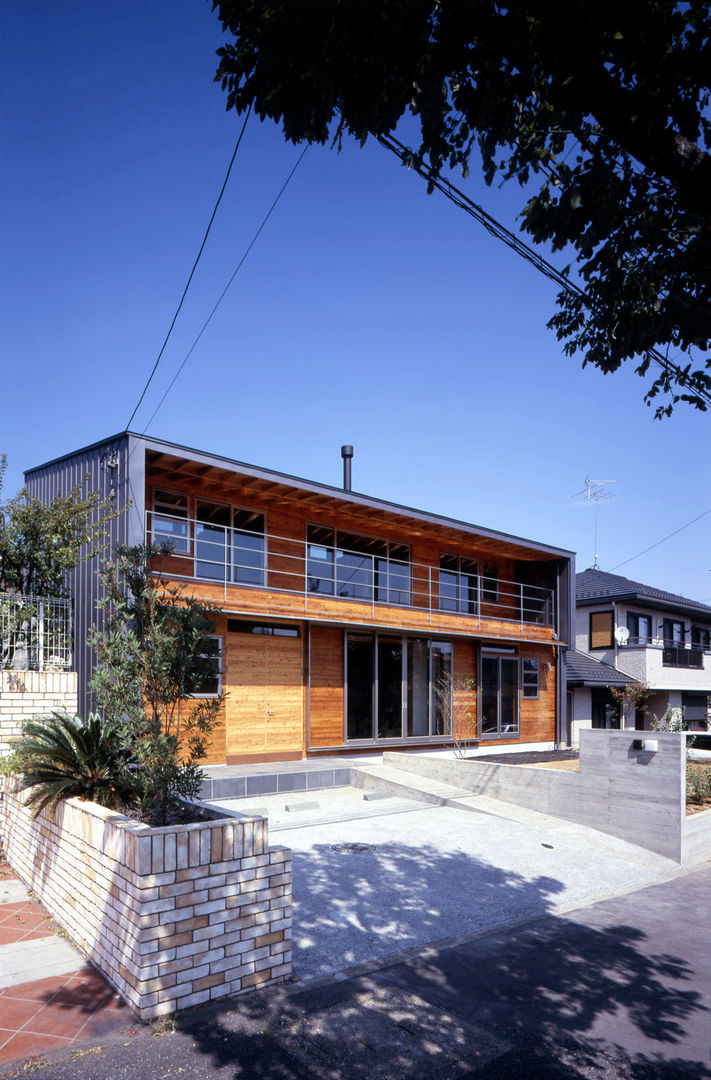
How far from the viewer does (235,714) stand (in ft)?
48.6

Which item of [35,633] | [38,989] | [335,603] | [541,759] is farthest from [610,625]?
[38,989]

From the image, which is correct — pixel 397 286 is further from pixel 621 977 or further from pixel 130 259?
pixel 621 977

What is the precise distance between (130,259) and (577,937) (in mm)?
10315

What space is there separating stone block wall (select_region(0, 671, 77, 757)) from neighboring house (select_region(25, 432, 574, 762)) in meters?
2.36

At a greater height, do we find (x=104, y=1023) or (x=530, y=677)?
(x=104, y=1023)

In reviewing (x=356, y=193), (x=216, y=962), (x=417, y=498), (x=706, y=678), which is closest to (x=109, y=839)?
(x=216, y=962)

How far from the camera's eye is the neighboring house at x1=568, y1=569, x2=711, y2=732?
26719 mm

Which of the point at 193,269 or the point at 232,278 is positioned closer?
the point at 193,269

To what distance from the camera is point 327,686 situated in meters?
16.7

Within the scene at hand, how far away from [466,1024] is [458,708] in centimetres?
1498

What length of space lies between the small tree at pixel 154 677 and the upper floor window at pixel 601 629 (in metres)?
24.4

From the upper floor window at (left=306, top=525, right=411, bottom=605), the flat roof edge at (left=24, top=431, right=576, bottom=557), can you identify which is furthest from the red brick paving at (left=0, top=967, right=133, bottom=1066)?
the upper floor window at (left=306, top=525, right=411, bottom=605)

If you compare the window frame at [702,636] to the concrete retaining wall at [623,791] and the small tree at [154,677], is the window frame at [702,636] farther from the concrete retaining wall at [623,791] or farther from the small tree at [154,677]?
the small tree at [154,677]

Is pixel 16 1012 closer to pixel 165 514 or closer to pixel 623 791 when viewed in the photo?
pixel 623 791
